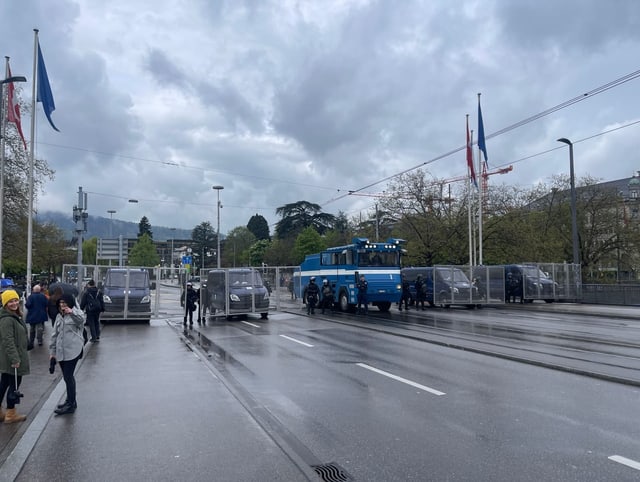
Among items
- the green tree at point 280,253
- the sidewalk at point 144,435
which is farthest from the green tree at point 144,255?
the sidewalk at point 144,435

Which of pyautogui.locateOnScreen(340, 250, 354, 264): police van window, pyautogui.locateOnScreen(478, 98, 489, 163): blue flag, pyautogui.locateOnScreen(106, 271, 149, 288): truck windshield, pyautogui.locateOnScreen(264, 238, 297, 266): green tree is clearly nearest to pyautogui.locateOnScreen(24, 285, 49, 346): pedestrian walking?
pyautogui.locateOnScreen(106, 271, 149, 288): truck windshield

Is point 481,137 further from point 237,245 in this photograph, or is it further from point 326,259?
point 237,245

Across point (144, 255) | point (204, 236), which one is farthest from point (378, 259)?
point (204, 236)

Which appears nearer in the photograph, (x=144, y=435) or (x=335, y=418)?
(x=144, y=435)

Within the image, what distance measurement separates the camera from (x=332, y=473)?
17.0 feet

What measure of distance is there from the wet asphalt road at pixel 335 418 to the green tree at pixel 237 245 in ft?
308

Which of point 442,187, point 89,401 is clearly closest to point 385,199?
point 442,187

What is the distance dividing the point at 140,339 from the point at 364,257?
1198 cm

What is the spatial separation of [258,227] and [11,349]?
124 m

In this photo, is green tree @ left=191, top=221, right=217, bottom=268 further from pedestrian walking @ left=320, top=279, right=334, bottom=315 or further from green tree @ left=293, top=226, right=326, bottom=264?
pedestrian walking @ left=320, top=279, right=334, bottom=315

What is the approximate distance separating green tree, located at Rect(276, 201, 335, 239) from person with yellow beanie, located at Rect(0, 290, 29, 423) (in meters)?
84.1

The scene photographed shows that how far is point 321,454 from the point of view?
226 inches

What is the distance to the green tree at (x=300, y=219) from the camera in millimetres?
92188

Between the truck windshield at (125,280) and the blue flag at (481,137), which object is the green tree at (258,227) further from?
the truck windshield at (125,280)
